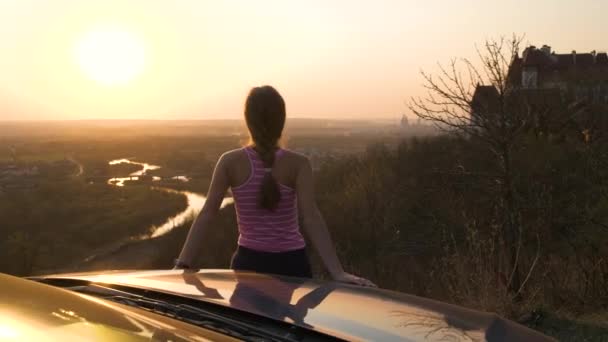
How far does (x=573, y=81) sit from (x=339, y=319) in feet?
94.6

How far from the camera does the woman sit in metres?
3.12

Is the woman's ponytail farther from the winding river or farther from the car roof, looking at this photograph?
the winding river

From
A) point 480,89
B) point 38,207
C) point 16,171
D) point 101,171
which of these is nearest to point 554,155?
point 480,89

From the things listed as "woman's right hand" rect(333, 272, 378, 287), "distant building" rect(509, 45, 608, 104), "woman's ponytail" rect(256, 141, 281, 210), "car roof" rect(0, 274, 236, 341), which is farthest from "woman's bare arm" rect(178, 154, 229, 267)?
"distant building" rect(509, 45, 608, 104)

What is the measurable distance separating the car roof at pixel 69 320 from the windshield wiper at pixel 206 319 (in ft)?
0.84

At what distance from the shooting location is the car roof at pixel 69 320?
3.82 ft

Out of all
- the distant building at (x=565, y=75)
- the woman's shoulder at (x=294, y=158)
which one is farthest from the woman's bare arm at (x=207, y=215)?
the distant building at (x=565, y=75)

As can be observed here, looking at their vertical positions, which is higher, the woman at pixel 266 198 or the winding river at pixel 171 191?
the woman at pixel 266 198

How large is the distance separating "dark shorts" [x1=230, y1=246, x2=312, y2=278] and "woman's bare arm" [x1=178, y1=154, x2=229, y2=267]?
25 cm

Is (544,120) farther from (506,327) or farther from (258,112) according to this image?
(506,327)

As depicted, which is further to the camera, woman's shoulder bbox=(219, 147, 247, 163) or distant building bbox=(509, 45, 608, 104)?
distant building bbox=(509, 45, 608, 104)

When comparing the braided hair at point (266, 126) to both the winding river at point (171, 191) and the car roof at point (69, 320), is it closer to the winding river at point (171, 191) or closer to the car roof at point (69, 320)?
the car roof at point (69, 320)

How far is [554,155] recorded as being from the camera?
18719 mm

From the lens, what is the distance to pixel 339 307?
79.4 inches
